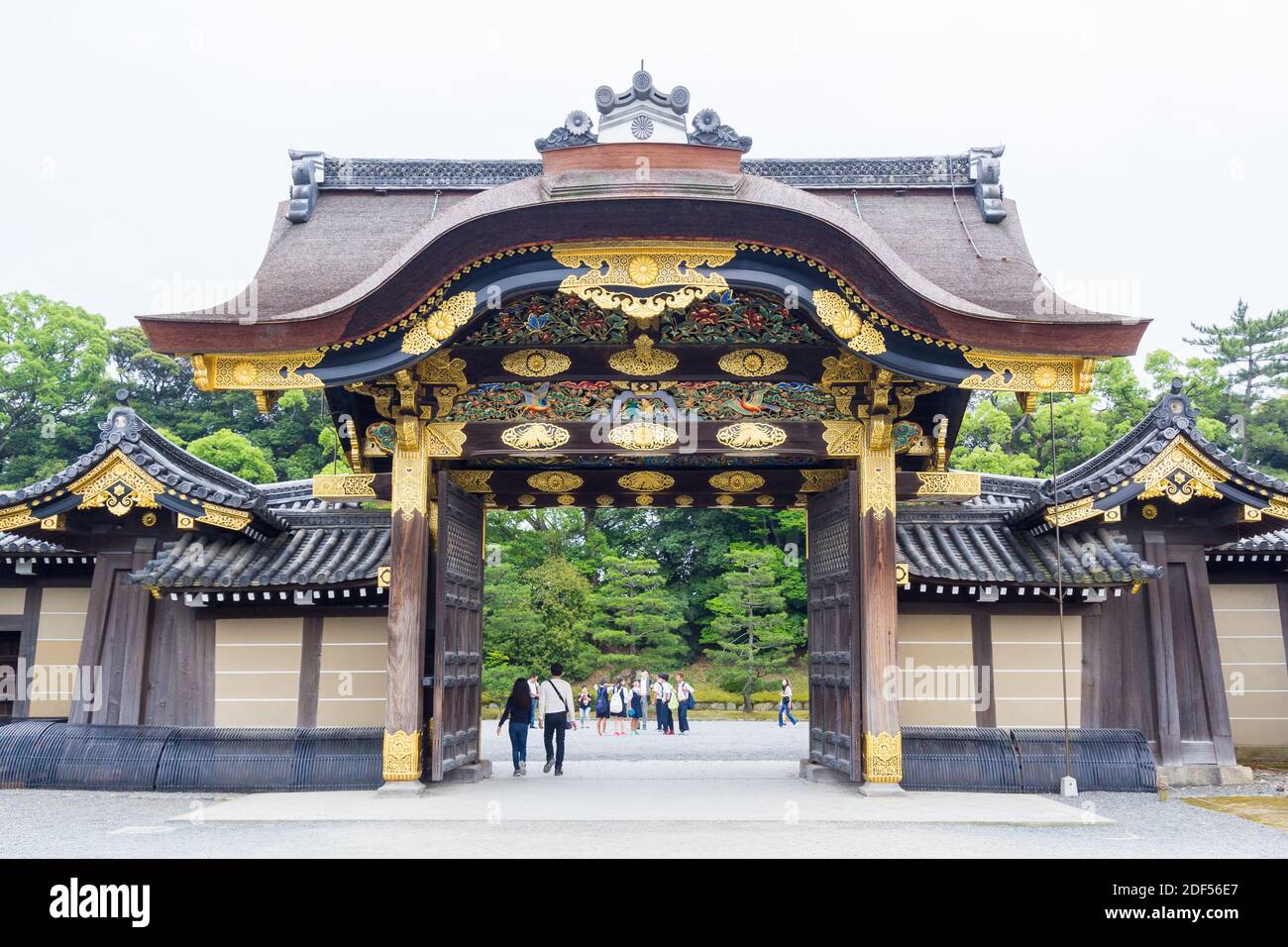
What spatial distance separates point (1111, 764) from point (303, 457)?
38720 mm

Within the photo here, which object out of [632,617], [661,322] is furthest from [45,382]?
[661,322]

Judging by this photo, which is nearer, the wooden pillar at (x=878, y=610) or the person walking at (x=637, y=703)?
the wooden pillar at (x=878, y=610)

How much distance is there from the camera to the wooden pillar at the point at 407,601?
10.5 meters

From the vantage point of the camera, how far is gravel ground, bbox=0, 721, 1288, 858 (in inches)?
290

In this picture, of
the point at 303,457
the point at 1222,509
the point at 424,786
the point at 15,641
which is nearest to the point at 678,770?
the point at 424,786

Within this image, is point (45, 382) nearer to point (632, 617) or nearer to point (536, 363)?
point (632, 617)

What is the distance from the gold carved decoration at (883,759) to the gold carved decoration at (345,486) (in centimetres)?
609

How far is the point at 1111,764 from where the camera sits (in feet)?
38.4

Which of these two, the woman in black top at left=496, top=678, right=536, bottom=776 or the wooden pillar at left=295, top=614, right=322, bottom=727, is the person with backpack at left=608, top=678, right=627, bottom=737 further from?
the wooden pillar at left=295, top=614, right=322, bottom=727

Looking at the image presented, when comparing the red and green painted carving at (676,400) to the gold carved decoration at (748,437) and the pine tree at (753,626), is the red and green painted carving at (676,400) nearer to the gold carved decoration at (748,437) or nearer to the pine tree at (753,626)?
the gold carved decoration at (748,437)

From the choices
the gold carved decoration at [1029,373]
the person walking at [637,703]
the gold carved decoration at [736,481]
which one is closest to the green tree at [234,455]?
the person walking at [637,703]

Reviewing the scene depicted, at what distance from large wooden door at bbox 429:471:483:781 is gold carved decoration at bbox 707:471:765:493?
9.66 feet

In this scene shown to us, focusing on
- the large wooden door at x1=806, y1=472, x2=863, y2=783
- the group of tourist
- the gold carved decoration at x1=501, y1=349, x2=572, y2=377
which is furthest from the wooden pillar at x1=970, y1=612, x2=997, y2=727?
the gold carved decoration at x1=501, y1=349, x2=572, y2=377

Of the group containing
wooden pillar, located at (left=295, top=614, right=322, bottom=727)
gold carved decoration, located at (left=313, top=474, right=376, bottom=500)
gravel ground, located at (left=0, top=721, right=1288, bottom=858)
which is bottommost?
gravel ground, located at (left=0, top=721, right=1288, bottom=858)
